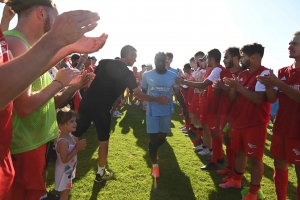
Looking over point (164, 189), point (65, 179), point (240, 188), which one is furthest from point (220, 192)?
point (65, 179)

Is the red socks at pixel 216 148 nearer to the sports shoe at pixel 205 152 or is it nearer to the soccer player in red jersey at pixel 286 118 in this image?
the sports shoe at pixel 205 152

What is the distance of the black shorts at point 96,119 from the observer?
424 centimetres

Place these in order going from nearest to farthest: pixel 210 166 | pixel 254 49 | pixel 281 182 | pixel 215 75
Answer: pixel 281 182 → pixel 254 49 → pixel 215 75 → pixel 210 166

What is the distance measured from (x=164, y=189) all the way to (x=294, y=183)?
2748 mm

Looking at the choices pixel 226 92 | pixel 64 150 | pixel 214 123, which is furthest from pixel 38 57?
pixel 214 123

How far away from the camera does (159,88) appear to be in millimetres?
4730

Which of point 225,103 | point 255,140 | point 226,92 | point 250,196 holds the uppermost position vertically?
point 226,92

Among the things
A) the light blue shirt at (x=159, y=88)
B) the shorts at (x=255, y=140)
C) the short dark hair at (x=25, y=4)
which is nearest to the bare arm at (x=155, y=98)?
the light blue shirt at (x=159, y=88)

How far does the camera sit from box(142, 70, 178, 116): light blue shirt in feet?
15.4

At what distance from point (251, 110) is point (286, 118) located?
0.52 meters

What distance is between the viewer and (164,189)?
4.09 m

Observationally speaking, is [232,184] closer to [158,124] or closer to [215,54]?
[158,124]

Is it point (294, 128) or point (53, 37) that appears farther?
point (294, 128)

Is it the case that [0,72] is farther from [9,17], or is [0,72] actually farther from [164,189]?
[164,189]
